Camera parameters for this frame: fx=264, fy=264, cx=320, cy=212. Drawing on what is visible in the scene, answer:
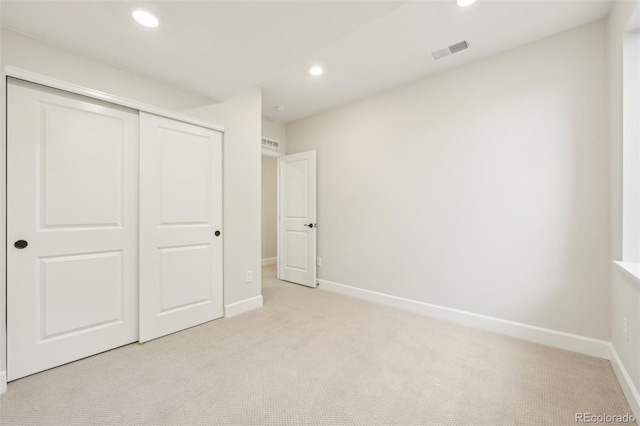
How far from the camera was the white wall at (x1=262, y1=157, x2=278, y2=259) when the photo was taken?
6133 mm

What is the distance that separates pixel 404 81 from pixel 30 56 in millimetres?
3373

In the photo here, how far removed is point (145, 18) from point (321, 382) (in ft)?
8.83

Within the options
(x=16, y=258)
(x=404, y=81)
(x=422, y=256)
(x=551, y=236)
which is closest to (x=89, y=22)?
(x=16, y=258)

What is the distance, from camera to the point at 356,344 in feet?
7.84

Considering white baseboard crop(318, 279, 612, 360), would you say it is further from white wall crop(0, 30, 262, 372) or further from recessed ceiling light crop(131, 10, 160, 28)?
recessed ceiling light crop(131, 10, 160, 28)

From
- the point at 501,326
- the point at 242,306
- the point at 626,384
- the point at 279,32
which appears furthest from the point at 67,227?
the point at 626,384

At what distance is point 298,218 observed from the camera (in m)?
4.38

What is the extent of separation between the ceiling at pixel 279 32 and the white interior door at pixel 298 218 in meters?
1.61

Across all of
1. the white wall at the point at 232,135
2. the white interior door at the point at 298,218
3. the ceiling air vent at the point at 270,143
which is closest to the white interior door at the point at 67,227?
the white wall at the point at 232,135

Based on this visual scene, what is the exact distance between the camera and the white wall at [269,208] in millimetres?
6133

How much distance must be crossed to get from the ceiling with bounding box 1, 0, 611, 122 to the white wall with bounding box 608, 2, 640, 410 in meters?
0.35

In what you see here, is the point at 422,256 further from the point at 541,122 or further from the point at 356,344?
the point at 541,122

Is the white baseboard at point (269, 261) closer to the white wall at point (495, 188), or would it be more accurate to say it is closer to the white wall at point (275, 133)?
the white wall at point (275, 133)

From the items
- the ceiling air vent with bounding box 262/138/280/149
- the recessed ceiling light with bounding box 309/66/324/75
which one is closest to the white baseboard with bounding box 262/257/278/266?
the ceiling air vent with bounding box 262/138/280/149
